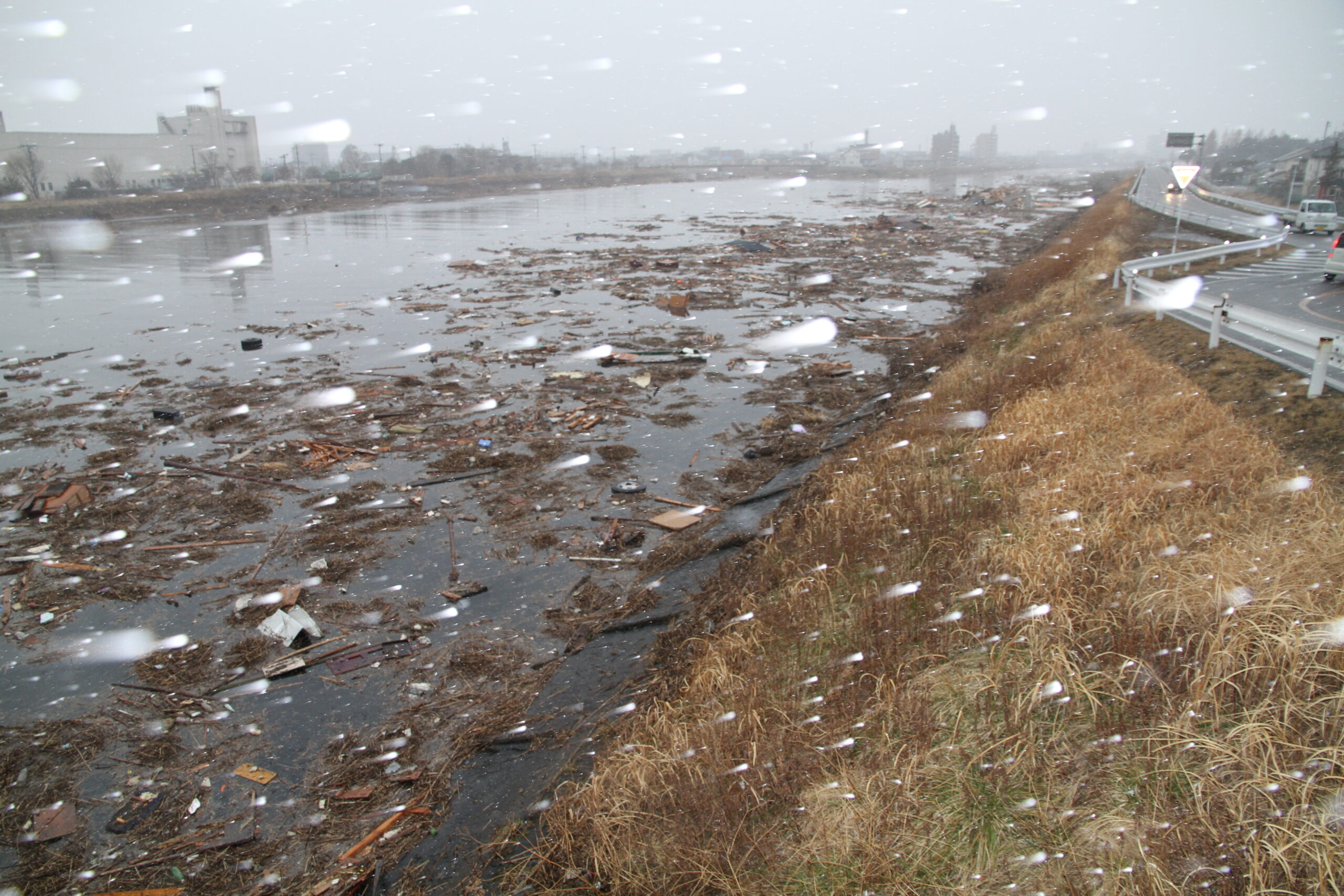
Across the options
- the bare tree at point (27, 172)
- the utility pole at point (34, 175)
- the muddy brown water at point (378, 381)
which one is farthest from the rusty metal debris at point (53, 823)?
the utility pole at point (34, 175)

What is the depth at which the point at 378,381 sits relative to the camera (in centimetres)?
1362

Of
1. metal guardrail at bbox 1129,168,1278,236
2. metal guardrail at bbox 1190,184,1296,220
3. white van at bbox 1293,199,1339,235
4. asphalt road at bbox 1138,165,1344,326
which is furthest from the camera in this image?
metal guardrail at bbox 1190,184,1296,220

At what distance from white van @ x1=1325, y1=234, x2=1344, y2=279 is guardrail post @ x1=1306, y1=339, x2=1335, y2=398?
10930mm

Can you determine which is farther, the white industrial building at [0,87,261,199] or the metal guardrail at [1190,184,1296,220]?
the white industrial building at [0,87,261,199]

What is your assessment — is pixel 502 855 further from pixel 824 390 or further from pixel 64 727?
pixel 824 390

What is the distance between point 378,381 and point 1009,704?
11982 millimetres

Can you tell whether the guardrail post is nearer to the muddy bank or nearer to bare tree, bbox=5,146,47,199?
the muddy bank

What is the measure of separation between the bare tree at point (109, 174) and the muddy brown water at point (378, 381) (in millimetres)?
35929

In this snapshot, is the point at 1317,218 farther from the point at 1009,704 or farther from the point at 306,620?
the point at 306,620

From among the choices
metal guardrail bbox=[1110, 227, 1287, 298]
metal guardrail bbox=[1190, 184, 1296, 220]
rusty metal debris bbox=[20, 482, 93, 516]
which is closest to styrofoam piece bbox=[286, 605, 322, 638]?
rusty metal debris bbox=[20, 482, 93, 516]

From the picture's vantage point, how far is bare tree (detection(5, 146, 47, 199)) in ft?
199

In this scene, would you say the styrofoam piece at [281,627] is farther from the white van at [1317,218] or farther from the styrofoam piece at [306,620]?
the white van at [1317,218]

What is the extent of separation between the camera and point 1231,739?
3859 millimetres

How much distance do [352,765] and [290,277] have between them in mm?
23867
